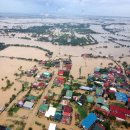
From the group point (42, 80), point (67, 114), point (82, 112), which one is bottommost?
point (82, 112)

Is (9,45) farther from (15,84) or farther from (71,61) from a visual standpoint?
(15,84)

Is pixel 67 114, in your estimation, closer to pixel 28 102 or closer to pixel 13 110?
pixel 28 102

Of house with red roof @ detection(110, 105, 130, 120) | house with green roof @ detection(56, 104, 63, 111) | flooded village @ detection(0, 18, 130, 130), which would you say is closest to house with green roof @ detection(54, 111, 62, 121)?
flooded village @ detection(0, 18, 130, 130)

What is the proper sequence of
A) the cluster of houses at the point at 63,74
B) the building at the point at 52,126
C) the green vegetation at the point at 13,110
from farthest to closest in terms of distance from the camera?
the cluster of houses at the point at 63,74
the green vegetation at the point at 13,110
the building at the point at 52,126

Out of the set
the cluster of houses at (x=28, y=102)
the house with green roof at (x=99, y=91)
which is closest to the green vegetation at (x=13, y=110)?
the cluster of houses at (x=28, y=102)

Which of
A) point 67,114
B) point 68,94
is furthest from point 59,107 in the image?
point 68,94

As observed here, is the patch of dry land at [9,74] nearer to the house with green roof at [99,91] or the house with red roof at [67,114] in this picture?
the house with red roof at [67,114]

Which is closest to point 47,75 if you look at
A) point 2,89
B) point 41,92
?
point 41,92

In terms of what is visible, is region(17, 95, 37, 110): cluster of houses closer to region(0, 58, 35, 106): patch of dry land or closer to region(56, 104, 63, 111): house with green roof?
region(0, 58, 35, 106): patch of dry land
